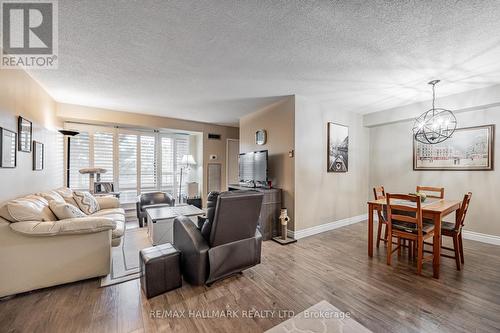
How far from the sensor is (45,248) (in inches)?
83.0

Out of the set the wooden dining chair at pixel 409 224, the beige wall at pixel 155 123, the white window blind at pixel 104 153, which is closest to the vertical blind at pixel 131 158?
the white window blind at pixel 104 153

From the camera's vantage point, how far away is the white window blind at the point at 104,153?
4.93 m

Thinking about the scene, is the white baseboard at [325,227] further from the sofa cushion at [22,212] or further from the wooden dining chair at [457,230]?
the sofa cushion at [22,212]

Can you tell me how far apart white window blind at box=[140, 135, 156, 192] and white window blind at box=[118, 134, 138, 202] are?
0.64 ft

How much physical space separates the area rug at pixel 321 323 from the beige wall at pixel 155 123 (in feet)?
14.9

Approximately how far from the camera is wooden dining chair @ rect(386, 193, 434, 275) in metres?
2.42

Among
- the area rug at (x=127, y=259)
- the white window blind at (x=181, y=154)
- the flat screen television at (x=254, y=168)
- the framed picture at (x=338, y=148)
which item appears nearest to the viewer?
the area rug at (x=127, y=259)

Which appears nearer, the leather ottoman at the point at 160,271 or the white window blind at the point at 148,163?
the leather ottoman at the point at 160,271

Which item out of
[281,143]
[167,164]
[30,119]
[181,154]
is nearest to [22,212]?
[30,119]

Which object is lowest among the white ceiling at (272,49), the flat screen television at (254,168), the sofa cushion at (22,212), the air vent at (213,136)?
the sofa cushion at (22,212)

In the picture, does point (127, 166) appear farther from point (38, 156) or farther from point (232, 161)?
point (232, 161)

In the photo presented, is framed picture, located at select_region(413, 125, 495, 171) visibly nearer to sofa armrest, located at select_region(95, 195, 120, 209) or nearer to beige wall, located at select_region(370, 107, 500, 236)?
beige wall, located at select_region(370, 107, 500, 236)

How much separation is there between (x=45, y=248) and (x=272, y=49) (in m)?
3.23

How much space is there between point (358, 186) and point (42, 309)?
18.3 feet
